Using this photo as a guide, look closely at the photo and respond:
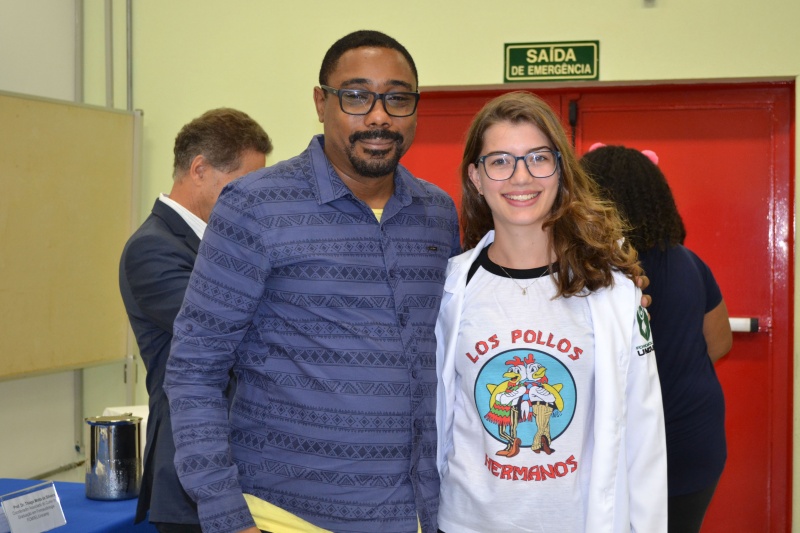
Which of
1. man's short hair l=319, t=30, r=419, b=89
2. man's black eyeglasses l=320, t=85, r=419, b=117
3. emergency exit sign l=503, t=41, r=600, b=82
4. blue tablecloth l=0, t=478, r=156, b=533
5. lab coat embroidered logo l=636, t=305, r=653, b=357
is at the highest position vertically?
emergency exit sign l=503, t=41, r=600, b=82

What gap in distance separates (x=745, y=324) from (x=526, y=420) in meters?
2.70

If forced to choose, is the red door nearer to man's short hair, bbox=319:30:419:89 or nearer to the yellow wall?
the yellow wall

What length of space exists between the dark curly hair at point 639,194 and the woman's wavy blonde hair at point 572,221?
0.42 m

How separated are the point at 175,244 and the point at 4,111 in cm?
197

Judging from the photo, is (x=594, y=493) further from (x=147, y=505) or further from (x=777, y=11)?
(x=777, y=11)

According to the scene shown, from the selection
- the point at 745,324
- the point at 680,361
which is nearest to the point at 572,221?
the point at 680,361

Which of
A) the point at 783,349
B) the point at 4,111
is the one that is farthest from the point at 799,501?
the point at 4,111

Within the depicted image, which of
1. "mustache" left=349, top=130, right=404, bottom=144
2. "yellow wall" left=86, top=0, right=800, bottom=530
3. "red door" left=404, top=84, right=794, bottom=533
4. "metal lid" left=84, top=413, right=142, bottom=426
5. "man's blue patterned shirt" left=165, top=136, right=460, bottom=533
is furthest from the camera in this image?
"red door" left=404, top=84, right=794, bottom=533

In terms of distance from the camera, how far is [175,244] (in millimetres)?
2148

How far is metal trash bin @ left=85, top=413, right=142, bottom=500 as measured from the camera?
2359 millimetres

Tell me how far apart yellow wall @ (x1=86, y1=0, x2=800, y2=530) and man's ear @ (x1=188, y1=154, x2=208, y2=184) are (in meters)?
1.73

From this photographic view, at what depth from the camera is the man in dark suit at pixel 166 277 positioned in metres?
1.95

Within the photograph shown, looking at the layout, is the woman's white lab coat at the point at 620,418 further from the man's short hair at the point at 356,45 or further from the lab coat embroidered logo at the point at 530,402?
the man's short hair at the point at 356,45

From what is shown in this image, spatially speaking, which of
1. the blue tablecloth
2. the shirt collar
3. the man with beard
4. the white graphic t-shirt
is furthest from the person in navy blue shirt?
the blue tablecloth
